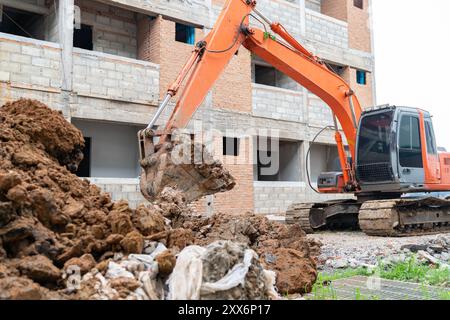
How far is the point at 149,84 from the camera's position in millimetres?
12070

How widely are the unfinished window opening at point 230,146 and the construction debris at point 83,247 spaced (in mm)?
9140

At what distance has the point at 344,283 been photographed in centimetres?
459

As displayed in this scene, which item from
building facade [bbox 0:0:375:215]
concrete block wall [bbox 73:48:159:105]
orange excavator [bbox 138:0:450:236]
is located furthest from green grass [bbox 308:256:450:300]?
concrete block wall [bbox 73:48:159:105]

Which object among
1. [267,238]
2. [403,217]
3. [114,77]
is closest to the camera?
[267,238]

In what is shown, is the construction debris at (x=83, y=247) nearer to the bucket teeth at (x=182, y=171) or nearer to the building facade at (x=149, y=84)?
the bucket teeth at (x=182, y=171)

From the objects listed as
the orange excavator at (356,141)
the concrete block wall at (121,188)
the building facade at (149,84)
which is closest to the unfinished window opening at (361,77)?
the building facade at (149,84)

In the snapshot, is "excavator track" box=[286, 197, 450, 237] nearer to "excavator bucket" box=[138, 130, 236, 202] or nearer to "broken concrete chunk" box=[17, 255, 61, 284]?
"excavator bucket" box=[138, 130, 236, 202]

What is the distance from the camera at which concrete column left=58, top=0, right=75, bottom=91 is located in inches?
422

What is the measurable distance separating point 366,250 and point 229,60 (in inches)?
153

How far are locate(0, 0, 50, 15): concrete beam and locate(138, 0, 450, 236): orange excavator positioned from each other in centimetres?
547

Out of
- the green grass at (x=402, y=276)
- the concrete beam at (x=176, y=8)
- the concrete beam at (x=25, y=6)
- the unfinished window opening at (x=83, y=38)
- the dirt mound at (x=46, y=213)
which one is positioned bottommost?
the green grass at (x=402, y=276)

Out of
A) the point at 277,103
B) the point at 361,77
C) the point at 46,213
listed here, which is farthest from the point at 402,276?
the point at 361,77

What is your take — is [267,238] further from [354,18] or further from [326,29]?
[354,18]

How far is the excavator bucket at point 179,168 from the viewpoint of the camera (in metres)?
6.07
